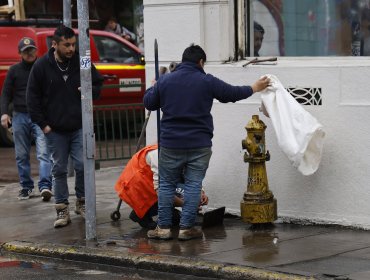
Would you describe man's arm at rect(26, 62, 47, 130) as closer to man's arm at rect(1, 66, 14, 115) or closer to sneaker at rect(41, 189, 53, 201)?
sneaker at rect(41, 189, 53, 201)

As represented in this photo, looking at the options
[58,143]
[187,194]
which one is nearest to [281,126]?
[187,194]

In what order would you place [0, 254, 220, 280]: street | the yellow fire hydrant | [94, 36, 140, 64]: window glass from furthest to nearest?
[94, 36, 140, 64]: window glass → the yellow fire hydrant → [0, 254, 220, 280]: street

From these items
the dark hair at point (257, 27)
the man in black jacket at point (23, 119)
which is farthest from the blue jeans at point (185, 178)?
the man in black jacket at point (23, 119)

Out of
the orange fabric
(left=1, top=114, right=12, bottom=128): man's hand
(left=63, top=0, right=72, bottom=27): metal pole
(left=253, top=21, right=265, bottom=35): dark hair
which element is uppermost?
(left=63, top=0, right=72, bottom=27): metal pole

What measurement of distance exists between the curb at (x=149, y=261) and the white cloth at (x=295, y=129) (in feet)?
5.62

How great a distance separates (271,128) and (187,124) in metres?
1.24

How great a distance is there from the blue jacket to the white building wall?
948 millimetres

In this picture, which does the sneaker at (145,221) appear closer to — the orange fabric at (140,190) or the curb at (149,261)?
the orange fabric at (140,190)

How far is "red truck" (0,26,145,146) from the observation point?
17953 mm

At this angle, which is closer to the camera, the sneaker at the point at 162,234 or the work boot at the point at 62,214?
the sneaker at the point at 162,234

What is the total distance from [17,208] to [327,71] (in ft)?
13.8

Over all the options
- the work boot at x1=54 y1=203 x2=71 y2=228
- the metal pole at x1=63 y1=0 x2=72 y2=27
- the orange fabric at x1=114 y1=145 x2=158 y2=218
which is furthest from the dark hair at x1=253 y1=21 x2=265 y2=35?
the metal pole at x1=63 y1=0 x2=72 y2=27

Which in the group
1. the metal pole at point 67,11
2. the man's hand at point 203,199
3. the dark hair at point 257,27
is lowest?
the man's hand at point 203,199

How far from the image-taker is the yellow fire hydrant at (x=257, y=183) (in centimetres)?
939
